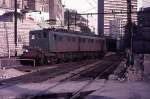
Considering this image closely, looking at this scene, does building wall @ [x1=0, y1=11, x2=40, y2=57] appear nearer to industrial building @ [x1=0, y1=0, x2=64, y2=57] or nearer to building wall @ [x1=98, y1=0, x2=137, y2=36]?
industrial building @ [x1=0, y1=0, x2=64, y2=57]

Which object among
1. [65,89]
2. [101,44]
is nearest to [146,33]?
[101,44]

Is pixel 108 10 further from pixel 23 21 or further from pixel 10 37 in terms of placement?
pixel 10 37

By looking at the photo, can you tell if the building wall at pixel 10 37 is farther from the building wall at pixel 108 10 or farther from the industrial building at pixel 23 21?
the building wall at pixel 108 10

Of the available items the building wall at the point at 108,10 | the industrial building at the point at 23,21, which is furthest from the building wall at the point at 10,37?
the building wall at the point at 108,10

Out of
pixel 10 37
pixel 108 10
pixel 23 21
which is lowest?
pixel 10 37

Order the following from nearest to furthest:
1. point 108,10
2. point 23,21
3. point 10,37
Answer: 1. point 10,37
2. point 23,21
3. point 108,10

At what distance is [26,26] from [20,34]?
2.36 meters

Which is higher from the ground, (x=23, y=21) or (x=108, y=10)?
(x=108, y=10)

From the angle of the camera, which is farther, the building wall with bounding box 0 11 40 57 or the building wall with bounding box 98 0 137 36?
the building wall with bounding box 98 0 137 36

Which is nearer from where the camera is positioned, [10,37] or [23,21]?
[10,37]

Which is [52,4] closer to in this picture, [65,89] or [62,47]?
[62,47]

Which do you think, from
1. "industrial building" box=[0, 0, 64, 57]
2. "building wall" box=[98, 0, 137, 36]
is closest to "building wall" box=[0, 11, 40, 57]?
"industrial building" box=[0, 0, 64, 57]

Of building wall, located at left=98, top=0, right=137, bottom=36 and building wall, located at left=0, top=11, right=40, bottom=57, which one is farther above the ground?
building wall, located at left=98, top=0, right=137, bottom=36

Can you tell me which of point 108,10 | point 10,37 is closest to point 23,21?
point 10,37
